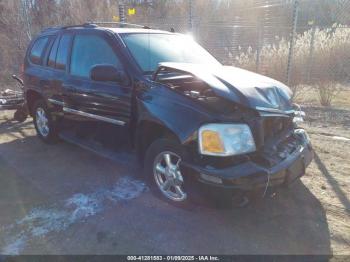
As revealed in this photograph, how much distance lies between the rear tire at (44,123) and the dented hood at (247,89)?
9.30 ft

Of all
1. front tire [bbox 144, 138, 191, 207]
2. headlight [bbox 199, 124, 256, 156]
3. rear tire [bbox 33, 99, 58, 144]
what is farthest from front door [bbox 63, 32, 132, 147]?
headlight [bbox 199, 124, 256, 156]

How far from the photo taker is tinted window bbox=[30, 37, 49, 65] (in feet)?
18.2

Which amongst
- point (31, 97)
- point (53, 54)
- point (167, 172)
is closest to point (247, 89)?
point (167, 172)

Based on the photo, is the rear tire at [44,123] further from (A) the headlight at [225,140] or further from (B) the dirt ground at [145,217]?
(A) the headlight at [225,140]

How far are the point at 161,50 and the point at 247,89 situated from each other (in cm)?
150

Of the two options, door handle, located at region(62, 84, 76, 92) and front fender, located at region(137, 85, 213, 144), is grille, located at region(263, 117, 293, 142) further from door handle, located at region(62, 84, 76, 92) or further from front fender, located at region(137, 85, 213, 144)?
door handle, located at region(62, 84, 76, 92)

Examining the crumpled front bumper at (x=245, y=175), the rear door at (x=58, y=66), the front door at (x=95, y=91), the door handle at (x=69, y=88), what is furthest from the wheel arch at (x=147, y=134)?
the rear door at (x=58, y=66)

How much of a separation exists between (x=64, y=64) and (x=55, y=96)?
550 millimetres

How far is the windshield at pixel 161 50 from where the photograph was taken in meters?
3.90

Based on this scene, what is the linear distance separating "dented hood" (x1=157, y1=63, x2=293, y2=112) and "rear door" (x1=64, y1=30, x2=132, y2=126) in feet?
2.42

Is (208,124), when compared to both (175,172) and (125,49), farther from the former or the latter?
(125,49)

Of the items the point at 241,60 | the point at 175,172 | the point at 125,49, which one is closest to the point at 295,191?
the point at 175,172

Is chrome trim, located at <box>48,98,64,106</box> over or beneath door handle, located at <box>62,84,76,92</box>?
beneath

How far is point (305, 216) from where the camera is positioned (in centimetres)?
325
